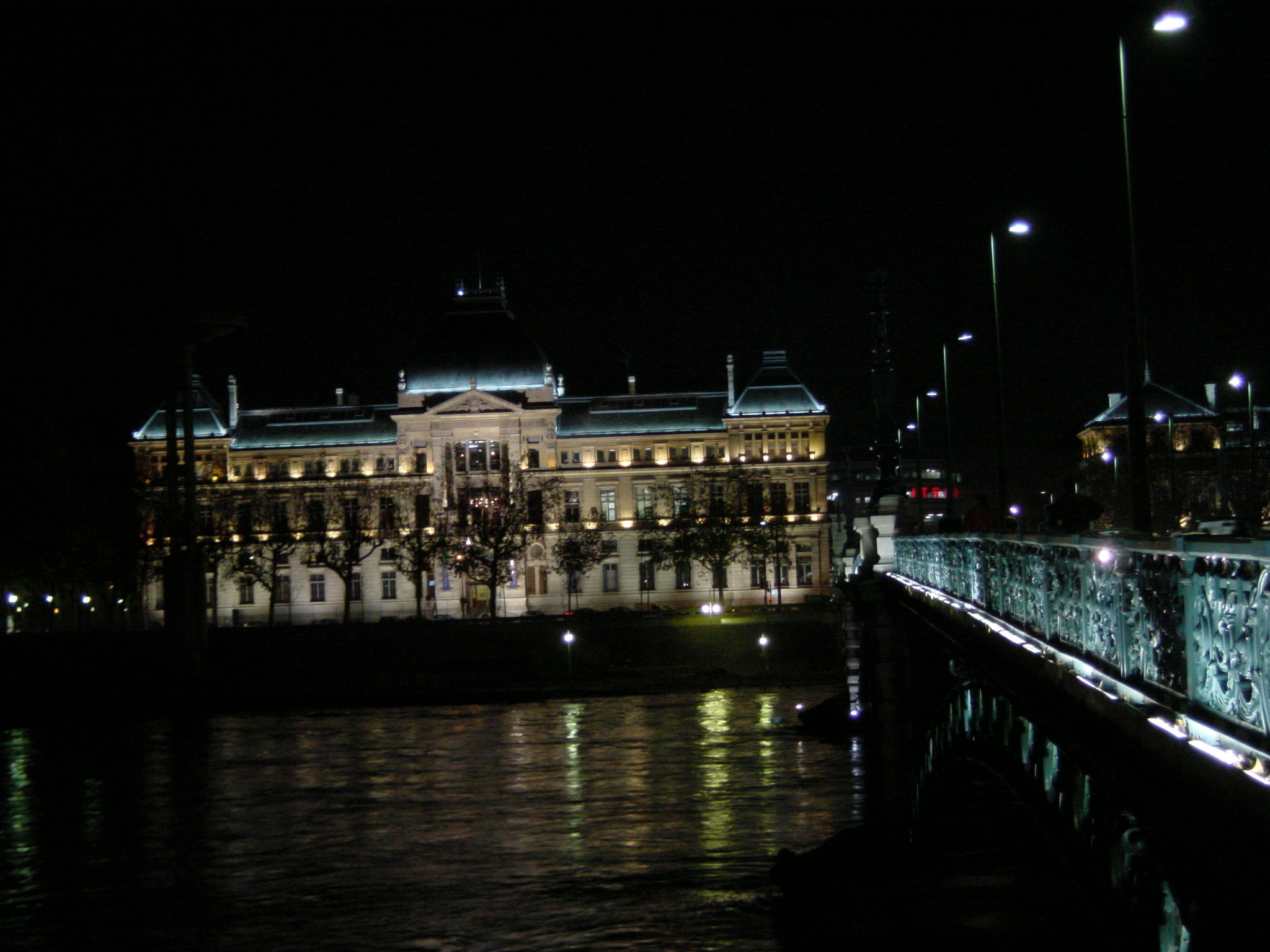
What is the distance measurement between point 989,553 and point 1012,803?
23.4 metres

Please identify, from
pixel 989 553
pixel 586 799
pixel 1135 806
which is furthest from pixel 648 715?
pixel 1135 806

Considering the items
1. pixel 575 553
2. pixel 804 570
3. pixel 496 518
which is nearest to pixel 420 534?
pixel 496 518

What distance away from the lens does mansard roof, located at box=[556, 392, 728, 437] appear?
135375 mm

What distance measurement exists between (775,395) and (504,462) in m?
24.1

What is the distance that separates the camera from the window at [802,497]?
134000 millimetres

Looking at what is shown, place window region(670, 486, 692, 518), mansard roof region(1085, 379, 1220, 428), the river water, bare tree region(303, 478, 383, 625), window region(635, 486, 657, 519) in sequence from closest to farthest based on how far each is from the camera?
1. the river water
2. mansard roof region(1085, 379, 1220, 428)
3. bare tree region(303, 478, 383, 625)
4. window region(670, 486, 692, 518)
5. window region(635, 486, 657, 519)

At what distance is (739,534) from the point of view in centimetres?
12162

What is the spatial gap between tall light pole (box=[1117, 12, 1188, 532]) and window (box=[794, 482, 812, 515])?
379 ft

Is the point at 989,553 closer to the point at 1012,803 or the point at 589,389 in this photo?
the point at 1012,803

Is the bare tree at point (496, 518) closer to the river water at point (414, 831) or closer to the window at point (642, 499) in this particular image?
the window at point (642, 499)

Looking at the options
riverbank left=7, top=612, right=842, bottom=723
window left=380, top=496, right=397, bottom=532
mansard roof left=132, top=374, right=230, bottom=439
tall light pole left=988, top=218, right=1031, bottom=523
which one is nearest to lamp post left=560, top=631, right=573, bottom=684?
riverbank left=7, top=612, right=842, bottom=723

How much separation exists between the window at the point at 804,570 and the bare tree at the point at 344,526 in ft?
111

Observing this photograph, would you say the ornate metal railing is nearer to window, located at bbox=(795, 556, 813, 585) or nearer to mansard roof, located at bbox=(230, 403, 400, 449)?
window, located at bbox=(795, 556, 813, 585)

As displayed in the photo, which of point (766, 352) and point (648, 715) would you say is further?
point (766, 352)
